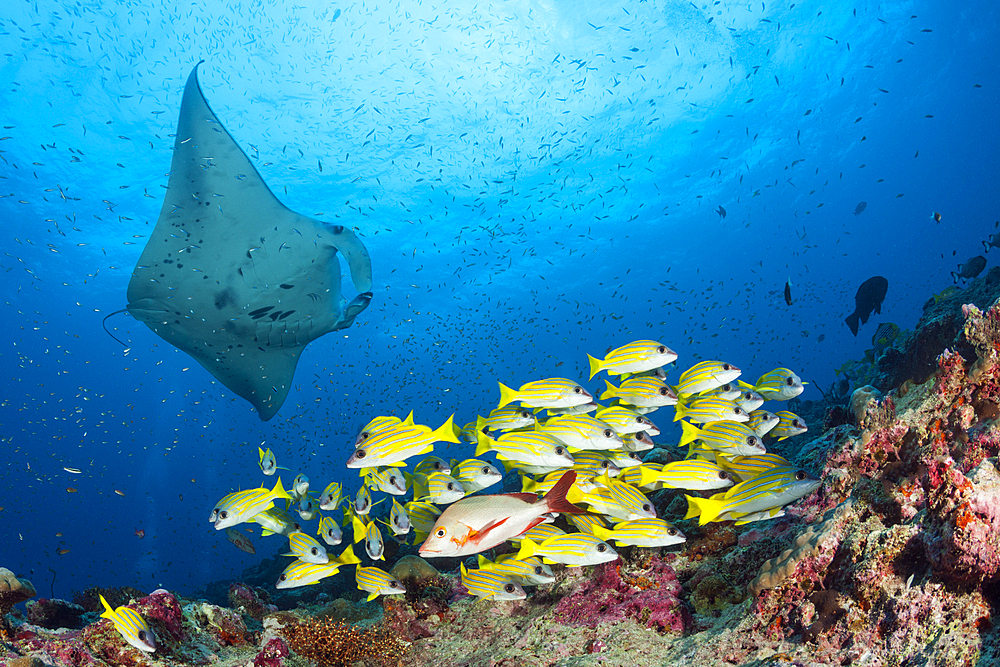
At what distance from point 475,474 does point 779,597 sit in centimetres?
226

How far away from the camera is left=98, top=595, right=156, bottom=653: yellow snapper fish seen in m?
2.92

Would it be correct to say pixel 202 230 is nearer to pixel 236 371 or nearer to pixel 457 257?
pixel 236 371

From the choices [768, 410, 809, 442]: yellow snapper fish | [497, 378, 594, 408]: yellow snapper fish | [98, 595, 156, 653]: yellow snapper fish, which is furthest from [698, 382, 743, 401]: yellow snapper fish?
[98, 595, 156, 653]: yellow snapper fish

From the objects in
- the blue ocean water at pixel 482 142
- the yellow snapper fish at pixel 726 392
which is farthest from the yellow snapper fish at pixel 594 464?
the blue ocean water at pixel 482 142

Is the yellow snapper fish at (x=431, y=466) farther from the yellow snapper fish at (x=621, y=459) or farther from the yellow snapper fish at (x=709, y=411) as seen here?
the yellow snapper fish at (x=709, y=411)

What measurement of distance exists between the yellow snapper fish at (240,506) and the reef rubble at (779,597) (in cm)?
67

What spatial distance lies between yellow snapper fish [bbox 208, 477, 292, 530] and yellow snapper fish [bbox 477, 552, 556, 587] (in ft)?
6.80

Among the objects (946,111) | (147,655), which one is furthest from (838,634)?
(946,111)

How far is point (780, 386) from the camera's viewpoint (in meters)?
4.16

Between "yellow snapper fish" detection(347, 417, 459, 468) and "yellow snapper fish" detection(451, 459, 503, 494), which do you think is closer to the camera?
"yellow snapper fish" detection(347, 417, 459, 468)

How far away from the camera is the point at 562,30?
23.1 metres

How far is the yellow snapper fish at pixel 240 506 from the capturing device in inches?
149

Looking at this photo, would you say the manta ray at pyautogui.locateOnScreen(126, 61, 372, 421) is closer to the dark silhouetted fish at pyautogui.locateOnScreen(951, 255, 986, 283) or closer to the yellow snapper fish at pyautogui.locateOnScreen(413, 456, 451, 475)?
the yellow snapper fish at pyautogui.locateOnScreen(413, 456, 451, 475)

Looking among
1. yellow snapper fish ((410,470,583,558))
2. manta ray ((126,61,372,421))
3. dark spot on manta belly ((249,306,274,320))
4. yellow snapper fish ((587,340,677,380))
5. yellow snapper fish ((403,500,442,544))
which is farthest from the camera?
dark spot on manta belly ((249,306,274,320))
